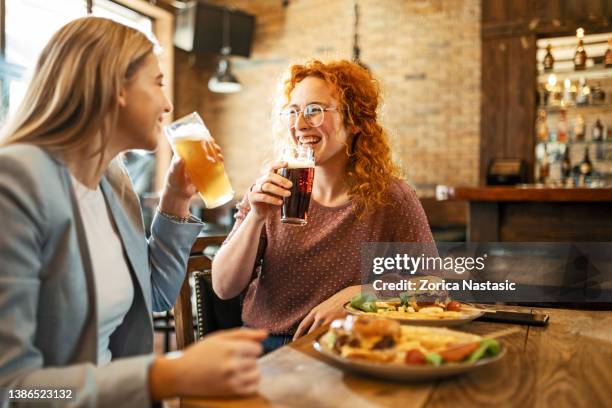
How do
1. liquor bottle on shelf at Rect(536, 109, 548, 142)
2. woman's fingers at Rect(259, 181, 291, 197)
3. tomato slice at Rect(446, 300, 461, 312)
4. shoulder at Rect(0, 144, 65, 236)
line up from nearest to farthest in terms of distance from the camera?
shoulder at Rect(0, 144, 65, 236), tomato slice at Rect(446, 300, 461, 312), woman's fingers at Rect(259, 181, 291, 197), liquor bottle on shelf at Rect(536, 109, 548, 142)

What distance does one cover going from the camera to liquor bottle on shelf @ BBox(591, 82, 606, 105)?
496 cm

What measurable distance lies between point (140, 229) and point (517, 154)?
4.64m

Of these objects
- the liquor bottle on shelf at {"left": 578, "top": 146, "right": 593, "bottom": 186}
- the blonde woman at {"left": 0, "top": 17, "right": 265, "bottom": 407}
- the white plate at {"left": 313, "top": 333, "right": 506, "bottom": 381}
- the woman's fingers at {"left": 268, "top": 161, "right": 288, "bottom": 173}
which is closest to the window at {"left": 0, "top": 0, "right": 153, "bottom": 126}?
the woman's fingers at {"left": 268, "top": 161, "right": 288, "bottom": 173}

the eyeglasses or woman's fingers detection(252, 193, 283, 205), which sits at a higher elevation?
the eyeglasses

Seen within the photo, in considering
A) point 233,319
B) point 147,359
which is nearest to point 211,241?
point 233,319

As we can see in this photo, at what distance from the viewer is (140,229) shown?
1.29 metres

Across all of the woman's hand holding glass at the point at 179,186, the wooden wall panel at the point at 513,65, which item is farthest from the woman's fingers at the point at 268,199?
the wooden wall panel at the point at 513,65

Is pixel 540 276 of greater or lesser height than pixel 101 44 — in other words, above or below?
below

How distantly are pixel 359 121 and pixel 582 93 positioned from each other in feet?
12.8

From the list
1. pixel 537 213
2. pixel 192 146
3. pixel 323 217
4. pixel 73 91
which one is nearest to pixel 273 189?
pixel 192 146

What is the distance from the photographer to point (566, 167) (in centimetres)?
514

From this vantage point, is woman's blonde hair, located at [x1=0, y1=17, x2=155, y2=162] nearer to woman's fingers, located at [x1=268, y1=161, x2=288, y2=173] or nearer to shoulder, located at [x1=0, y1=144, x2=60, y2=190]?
shoulder, located at [x1=0, y1=144, x2=60, y2=190]

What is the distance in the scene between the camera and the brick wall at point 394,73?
592 cm

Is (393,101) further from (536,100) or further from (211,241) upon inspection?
(211,241)
